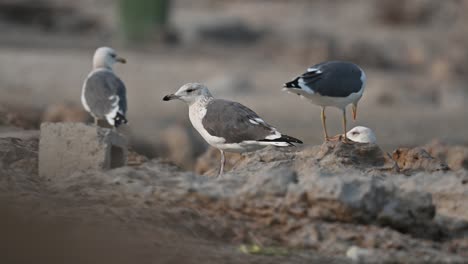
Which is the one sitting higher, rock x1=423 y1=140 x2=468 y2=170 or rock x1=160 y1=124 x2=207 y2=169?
rock x1=423 y1=140 x2=468 y2=170

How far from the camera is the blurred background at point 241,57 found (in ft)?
57.7

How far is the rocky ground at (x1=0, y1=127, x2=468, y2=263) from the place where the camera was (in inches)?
239

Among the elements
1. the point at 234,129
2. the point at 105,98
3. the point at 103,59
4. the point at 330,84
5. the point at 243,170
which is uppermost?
the point at 103,59

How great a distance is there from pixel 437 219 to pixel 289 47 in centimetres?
1644

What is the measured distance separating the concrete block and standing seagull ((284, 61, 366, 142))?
1825 millimetres

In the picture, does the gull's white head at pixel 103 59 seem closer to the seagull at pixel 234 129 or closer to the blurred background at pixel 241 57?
the blurred background at pixel 241 57

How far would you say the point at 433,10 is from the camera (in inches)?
1151

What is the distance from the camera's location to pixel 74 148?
7.26 metres

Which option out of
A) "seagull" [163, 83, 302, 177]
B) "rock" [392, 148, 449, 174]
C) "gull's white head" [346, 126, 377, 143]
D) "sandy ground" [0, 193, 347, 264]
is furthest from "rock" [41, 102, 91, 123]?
"sandy ground" [0, 193, 347, 264]

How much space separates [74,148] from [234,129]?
4.42 feet

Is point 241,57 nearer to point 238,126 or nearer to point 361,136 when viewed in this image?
point 361,136

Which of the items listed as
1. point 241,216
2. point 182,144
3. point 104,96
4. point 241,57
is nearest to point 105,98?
point 104,96

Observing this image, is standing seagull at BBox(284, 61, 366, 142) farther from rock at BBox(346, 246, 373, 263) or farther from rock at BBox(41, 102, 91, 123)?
rock at BBox(41, 102, 91, 123)

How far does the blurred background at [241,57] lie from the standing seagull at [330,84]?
15.6 feet
